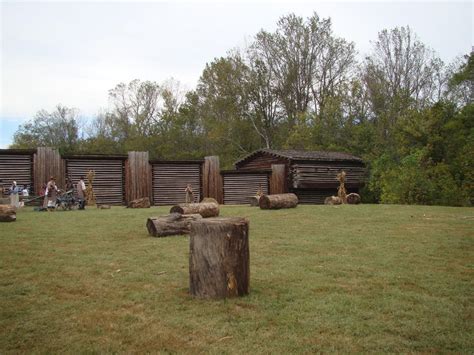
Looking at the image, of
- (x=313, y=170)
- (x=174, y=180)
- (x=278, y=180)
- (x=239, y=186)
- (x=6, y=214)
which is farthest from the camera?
(x=313, y=170)

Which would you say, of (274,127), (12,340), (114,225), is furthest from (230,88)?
(12,340)

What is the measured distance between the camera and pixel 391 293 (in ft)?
16.0

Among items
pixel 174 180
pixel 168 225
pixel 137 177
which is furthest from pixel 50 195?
pixel 168 225

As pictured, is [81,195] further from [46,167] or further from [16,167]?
[16,167]

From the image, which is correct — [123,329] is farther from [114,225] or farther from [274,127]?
[274,127]

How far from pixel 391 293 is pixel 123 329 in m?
2.97

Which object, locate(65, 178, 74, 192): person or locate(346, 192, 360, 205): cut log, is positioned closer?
locate(65, 178, 74, 192): person

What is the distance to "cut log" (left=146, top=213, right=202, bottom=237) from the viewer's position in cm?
930

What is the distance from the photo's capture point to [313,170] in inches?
1134

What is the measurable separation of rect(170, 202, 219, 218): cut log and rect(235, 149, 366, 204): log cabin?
44.3 feet

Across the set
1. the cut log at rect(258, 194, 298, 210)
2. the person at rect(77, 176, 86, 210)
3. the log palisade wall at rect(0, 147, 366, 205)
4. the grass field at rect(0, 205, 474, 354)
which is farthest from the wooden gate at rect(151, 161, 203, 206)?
the grass field at rect(0, 205, 474, 354)

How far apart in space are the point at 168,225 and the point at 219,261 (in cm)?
489

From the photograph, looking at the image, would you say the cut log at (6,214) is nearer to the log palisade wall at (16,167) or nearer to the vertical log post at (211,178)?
the log palisade wall at (16,167)

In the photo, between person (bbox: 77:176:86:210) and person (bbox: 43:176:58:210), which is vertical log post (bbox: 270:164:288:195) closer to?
person (bbox: 77:176:86:210)
